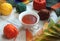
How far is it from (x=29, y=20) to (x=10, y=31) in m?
0.10

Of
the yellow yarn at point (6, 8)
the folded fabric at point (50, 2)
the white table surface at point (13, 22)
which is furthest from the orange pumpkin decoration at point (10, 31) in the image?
the folded fabric at point (50, 2)

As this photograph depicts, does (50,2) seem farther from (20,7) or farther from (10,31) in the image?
(10,31)

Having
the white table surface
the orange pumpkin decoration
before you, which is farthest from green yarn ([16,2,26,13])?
the orange pumpkin decoration

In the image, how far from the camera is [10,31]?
0.62m

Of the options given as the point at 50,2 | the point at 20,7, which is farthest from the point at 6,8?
the point at 50,2

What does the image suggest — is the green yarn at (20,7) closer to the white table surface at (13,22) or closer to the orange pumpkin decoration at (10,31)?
the white table surface at (13,22)

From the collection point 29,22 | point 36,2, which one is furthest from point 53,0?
point 29,22

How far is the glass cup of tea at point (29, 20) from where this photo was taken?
2.18 ft

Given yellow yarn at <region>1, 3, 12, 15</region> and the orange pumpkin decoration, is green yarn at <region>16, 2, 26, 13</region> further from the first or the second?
the orange pumpkin decoration

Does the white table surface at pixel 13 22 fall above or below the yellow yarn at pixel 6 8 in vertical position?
below

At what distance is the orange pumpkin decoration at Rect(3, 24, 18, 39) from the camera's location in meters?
0.62

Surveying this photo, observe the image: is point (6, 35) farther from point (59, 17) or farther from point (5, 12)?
point (59, 17)

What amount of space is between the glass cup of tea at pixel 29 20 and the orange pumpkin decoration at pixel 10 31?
0.06 meters

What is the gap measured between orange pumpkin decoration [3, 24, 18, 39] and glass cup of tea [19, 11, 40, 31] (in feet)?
0.19
